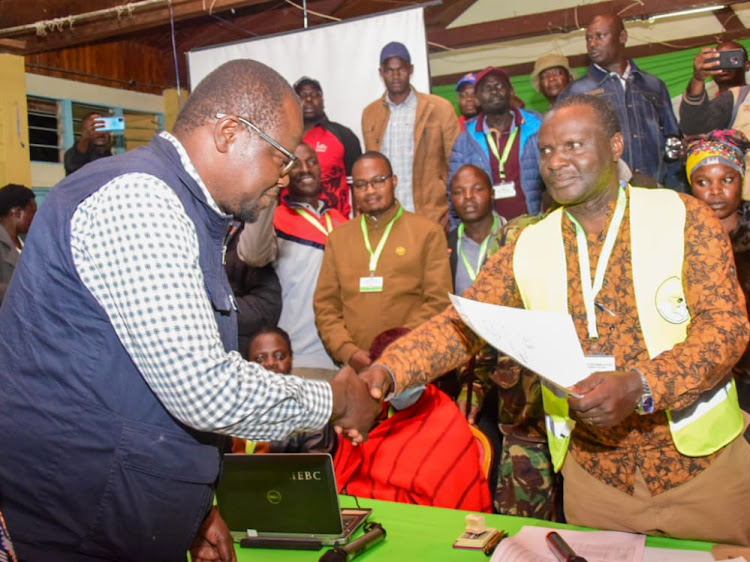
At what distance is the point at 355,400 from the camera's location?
2.05 metres

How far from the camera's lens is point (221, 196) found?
5.84ft

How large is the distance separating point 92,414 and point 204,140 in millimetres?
655

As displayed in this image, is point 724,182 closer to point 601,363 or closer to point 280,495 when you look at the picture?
point 601,363

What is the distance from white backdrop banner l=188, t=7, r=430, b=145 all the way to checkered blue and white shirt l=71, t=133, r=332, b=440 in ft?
13.3

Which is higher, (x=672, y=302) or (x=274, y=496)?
(x=672, y=302)

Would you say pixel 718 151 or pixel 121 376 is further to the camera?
pixel 718 151

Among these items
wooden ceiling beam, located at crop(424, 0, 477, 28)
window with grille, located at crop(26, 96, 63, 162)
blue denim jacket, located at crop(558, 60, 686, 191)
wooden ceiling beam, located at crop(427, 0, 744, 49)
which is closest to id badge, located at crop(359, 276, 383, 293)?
blue denim jacket, located at crop(558, 60, 686, 191)

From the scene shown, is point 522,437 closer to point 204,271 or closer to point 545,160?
point 545,160

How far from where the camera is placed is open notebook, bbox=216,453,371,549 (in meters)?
2.34

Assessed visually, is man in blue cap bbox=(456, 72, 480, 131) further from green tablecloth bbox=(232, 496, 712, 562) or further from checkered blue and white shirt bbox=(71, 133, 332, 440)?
checkered blue and white shirt bbox=(71, 133, 332, 440)

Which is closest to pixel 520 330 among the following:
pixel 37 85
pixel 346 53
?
pixel 346 53

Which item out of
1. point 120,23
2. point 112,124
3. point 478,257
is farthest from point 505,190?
point 120,23

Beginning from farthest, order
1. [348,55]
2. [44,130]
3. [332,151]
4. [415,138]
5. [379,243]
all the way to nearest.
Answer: [44,130] < [348,55] < [332,151] < [415,138] < [379,243]

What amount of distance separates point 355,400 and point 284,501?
0.57 m
